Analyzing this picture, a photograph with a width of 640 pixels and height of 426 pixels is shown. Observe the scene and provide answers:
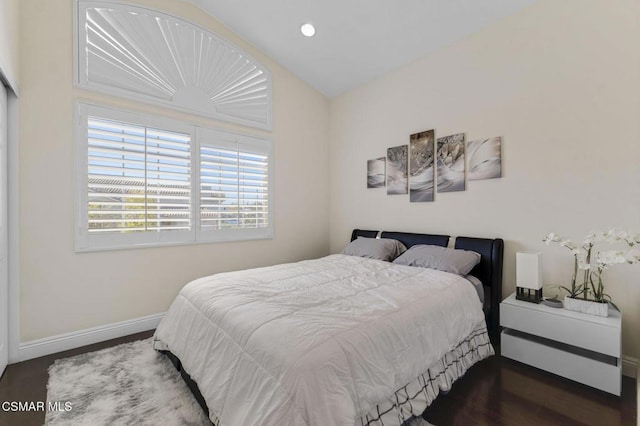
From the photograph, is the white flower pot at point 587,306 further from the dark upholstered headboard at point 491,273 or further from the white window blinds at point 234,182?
the white window blinds at point 234,182

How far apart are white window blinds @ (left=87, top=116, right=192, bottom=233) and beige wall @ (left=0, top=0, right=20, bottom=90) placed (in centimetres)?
55

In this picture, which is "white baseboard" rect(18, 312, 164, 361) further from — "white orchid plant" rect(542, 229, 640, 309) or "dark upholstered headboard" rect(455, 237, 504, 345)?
"white orchid plant" rect(542, 229, 640, 309)

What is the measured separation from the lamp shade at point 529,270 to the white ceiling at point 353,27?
84.3 inches

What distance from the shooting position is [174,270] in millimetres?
3031

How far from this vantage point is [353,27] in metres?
2.96

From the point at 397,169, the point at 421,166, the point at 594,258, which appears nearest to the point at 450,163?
the point at 421,166

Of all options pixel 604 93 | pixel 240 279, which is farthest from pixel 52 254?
pixel 604 93

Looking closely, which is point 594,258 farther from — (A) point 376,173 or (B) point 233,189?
(B) point 233,189

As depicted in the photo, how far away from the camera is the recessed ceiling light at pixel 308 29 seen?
120 inches

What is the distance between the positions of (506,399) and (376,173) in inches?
102

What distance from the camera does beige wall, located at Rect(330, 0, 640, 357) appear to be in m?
2.06

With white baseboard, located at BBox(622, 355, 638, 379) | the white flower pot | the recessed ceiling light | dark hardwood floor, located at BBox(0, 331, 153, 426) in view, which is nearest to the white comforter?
the white flower pot

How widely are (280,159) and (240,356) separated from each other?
9.36ft

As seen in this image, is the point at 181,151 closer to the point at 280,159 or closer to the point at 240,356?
the point at 280,159
